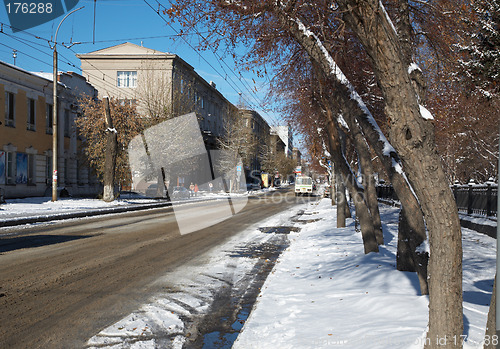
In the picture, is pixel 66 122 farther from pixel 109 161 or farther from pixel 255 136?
pixel 255 136

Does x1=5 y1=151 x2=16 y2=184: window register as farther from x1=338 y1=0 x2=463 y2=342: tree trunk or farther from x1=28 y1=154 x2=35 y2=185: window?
x1=338 y1=0 x2=463 y2=342: tree trunk

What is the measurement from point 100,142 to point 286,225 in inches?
809

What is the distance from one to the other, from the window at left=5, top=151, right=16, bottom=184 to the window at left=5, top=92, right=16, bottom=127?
206 centimetres

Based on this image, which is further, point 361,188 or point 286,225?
point 286,225

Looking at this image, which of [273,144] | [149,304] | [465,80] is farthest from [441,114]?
[273,144]

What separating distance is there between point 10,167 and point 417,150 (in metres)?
30.8

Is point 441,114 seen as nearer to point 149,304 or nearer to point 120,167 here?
point 149,304

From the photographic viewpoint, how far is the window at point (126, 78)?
5466 centimetres

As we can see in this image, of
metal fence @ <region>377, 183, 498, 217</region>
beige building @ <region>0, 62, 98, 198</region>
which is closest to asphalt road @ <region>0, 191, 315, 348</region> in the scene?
metal fence @ <region>377, 183, 498, 217</region>

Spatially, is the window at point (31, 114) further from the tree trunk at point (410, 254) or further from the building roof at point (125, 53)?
the tree trunk at point (410, 254)

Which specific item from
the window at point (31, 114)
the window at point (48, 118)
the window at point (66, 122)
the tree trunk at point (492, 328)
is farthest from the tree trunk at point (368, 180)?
the window at point (66, 122)

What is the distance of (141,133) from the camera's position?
3550 centimetres

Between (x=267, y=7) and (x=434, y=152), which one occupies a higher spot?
(x=267, y=7)

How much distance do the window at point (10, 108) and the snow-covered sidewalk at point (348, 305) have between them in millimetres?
25742
